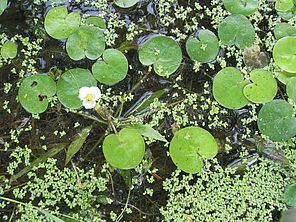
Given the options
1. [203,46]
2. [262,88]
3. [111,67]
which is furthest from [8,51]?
[262,88]

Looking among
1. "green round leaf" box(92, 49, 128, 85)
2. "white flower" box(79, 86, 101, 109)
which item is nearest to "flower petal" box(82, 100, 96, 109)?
"white flower" box(79, 86, 101, 109)

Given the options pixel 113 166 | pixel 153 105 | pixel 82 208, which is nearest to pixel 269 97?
pixel 153 105

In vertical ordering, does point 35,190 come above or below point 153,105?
below

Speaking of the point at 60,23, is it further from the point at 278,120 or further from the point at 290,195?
the point at 290,195

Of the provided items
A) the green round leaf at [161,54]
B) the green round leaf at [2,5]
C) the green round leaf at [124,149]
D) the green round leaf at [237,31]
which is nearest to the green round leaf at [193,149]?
the green round leaf at [124,149]

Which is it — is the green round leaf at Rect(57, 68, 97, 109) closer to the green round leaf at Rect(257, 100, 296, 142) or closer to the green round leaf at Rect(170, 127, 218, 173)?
the green round leaf at Rect(170, 127, 218, 173)

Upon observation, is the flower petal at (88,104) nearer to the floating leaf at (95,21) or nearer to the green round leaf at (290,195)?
the floating leaf at (95,21)

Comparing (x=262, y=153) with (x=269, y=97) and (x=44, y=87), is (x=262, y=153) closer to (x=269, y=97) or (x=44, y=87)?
(x=269, y=97)
